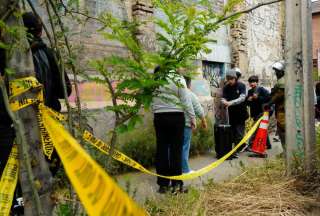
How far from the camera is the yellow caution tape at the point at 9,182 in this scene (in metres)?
2.02

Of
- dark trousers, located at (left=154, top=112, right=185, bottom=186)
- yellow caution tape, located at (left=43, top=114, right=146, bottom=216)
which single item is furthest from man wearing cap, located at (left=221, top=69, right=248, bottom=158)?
yellow caution tape, located at (left=43, top=114, right=146, bottom=216)

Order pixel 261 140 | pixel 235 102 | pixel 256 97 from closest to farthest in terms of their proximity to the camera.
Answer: pixel 235 102 < pixel 261 140 < pixel 256 97

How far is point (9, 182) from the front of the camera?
2.05 m

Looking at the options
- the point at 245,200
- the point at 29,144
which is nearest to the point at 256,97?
the point at 245,200

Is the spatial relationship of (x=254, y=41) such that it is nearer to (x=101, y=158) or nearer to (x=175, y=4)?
(x=101, y=158)

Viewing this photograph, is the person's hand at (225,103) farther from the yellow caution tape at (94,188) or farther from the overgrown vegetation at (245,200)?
the yellow caution tape at (94,188)

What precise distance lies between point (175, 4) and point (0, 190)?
1.36m

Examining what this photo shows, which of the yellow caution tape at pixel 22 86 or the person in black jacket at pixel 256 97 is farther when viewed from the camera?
the person in black jacket at pixel 256 97

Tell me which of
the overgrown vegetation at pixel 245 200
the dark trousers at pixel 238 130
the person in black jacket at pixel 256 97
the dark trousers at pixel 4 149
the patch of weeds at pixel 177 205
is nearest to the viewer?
the dark trousers at pixel 4 149

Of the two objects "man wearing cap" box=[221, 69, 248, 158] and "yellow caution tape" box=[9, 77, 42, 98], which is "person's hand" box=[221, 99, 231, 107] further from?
"yellow caution tape" box=[9, 77, 42, 98]

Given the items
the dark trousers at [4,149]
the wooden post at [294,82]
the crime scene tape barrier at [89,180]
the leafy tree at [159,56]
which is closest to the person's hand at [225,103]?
the wooden post at [294,82]

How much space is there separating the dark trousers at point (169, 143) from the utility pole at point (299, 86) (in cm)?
135

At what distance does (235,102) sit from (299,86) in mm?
3079

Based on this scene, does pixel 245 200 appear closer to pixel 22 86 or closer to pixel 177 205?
pixel 177 205
